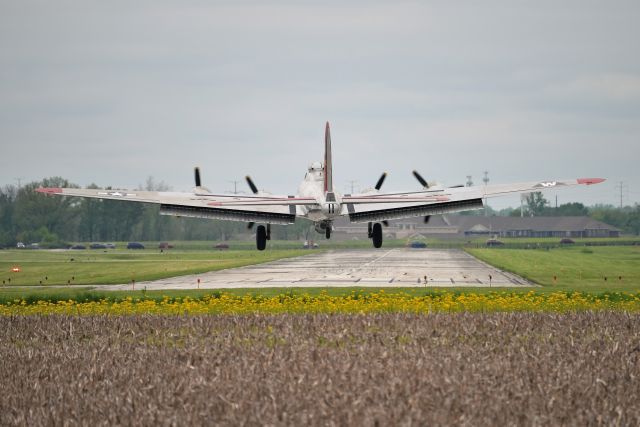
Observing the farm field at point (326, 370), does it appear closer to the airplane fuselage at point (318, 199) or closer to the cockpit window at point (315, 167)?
the airplane fuselage at point (318, 199)

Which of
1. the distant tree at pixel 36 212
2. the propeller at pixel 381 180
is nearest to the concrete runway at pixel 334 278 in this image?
the propeller at pixel 381 180

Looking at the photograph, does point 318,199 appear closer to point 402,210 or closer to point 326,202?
point 326,202

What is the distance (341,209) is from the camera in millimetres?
42344

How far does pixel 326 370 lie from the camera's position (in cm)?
2162

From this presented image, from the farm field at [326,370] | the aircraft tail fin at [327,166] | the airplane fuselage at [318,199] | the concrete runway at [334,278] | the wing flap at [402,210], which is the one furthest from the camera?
the concrete runway at [334,278]

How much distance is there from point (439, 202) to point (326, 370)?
2178 cm

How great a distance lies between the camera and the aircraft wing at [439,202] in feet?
139

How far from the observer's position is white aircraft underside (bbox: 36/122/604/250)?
137 ft

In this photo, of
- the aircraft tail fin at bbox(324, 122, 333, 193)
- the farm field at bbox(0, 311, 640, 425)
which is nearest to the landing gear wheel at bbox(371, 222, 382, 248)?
the aircraft tail fin at bbox(324, 122, 333, 193)

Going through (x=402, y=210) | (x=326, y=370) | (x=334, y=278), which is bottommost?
(x=334, y=278)

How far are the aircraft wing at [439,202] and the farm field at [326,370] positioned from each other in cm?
1096

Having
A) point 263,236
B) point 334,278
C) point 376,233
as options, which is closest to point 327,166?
point 376,233

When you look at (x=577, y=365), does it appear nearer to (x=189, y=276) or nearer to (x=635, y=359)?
(x=635, y=359)

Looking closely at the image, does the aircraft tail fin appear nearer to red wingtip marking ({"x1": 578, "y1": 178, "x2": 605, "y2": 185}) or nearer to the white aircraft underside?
the white aircraft underside
